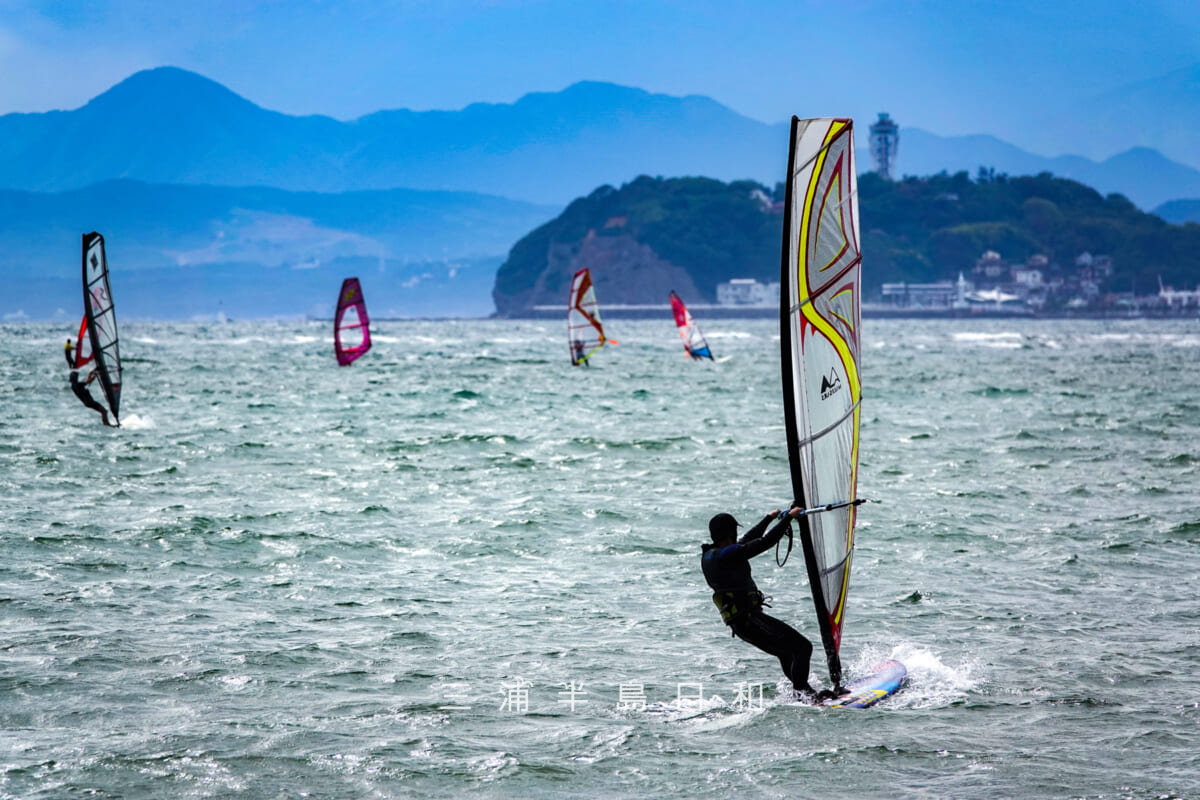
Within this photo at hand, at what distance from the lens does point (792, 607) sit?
11.6 m

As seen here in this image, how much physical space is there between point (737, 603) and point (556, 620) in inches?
130

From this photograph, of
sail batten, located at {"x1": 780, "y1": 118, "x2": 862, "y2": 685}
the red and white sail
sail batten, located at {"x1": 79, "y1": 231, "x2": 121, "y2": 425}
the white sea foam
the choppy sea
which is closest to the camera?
sail batten, located at {"x1": 780, "y1": 118, "x2": 862, "y2": 685}

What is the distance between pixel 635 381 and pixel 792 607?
33.1 meters

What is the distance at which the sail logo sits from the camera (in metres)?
7.81

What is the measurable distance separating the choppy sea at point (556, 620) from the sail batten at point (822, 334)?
132 centimetres

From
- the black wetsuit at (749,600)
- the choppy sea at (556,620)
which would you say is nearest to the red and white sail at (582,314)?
the choppy sea at (556,620)

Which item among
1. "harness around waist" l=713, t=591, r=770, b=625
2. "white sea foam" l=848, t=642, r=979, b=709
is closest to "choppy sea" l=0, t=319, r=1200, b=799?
"white sea foam" l=848, t=642, r=979, b=709

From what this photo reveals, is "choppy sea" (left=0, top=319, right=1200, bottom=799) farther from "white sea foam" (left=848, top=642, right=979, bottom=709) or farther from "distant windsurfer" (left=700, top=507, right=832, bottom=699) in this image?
"distant windsurfer" (left=700, top=507, right=832, bottom=699)

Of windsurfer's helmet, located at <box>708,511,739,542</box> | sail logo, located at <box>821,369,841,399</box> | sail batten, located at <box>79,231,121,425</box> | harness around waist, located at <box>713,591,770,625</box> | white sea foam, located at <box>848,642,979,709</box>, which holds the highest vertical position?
sail batten, located at <box>79,231,121,425</box>

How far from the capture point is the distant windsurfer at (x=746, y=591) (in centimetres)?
779

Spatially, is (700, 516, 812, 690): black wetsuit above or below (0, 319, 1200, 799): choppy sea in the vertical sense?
above

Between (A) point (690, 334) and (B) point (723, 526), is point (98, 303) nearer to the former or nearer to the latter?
(B) point (723, 526)

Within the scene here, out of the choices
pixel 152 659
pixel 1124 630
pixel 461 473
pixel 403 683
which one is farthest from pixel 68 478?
pixel 1124 630

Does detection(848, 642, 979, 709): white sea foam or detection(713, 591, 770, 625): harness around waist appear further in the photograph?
detection(848, 642, 979, 709): white sea foam
